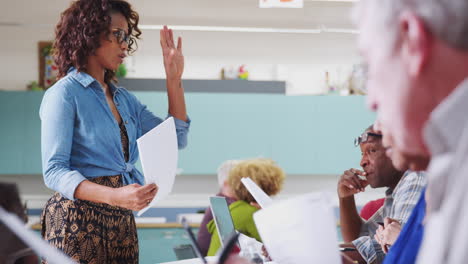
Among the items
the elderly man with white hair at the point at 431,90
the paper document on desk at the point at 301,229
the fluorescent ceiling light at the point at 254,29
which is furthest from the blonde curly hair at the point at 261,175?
the fluorescent ceiling light at the point at 254,29

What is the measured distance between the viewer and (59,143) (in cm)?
171

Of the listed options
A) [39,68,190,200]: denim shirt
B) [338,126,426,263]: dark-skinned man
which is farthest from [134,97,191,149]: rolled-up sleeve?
[338,126,426,263]: dark-skinned man

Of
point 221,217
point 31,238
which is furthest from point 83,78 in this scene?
point 31,238

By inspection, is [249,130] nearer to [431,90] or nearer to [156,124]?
[156,124]

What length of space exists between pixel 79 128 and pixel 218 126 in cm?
500

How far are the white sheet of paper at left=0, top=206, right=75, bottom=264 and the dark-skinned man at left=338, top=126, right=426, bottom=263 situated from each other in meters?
1.33

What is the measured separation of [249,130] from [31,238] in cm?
615

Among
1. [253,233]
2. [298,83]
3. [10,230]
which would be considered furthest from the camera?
[298,83]

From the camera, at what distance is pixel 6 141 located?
6559mm

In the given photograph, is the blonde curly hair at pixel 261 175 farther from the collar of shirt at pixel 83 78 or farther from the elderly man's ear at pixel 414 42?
the elderly man's ear at pixel 414 42

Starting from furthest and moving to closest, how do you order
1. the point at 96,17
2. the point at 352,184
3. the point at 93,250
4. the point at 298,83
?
the point at 298,83 → the point at 352,184 → the point at 96,17 → the point at 93,250

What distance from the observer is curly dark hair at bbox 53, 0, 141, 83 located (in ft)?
6.07

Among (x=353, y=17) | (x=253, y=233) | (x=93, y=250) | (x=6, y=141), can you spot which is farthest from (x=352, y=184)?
(x=6, y=141)

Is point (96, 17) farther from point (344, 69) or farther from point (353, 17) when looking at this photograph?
point (344, 69)
